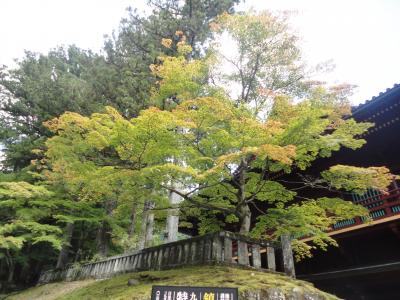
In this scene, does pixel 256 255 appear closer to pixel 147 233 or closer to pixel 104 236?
pixel 147 233

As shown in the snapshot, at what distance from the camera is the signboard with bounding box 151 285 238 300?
3.79m

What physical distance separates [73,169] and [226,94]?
5026 mm

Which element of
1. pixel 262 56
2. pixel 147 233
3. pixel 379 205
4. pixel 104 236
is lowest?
pixel 147 233

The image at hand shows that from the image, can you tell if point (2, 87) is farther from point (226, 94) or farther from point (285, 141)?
point (285, 141)

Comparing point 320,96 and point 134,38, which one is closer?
point 320,96

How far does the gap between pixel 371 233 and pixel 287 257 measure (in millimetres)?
4240

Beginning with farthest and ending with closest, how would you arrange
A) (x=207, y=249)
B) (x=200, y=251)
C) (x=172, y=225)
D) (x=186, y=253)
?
(x=172, y=225), (x=186, y=253), (x=200, y=251), (x=207, y=249)

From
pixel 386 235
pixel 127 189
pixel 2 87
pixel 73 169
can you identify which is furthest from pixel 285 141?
pixel 2 87

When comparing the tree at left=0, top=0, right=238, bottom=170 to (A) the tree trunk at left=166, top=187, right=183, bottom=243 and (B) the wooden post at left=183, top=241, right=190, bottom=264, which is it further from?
(B) the wooden post at left=183, top=241, right=190, bottom=264

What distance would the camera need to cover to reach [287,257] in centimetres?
691

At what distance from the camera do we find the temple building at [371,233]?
8.71 m

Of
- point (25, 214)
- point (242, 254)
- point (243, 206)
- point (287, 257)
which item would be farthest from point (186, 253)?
point (25, 214)

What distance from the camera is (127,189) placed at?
24.9ft

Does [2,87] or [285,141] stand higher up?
[2,87]
